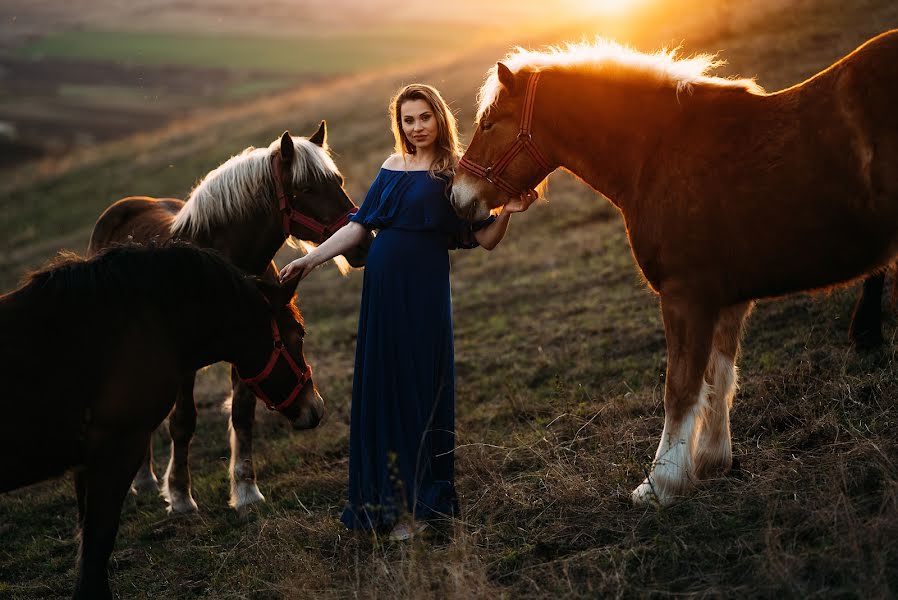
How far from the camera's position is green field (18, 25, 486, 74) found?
4769cm

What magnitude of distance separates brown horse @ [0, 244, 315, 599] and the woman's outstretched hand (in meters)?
0.27

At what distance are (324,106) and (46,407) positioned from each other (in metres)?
21.9

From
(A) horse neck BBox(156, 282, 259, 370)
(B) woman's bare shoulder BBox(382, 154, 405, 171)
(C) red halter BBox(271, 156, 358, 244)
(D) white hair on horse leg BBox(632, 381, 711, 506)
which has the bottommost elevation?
(D) white hair on horse leg BBox(632, 381, 711, 506)

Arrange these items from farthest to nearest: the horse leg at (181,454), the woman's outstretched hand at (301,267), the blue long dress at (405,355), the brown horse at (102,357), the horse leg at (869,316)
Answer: the horse leg at (181,454) → the horse leg at (869,316) → the woman's outstretched hand at (301,267) → the blue long dress at (405,355) → the brown horse at (102,357)

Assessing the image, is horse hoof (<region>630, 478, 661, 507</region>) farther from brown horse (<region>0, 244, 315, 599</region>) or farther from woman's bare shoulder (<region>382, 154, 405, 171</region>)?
brown horse (<region>0, 244, 315, 599</region>)

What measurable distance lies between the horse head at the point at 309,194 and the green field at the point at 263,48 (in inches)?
1629

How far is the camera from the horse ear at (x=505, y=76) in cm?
383

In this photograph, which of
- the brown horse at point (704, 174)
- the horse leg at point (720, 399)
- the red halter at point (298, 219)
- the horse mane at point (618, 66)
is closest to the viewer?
the brown horse at point (704, 174)

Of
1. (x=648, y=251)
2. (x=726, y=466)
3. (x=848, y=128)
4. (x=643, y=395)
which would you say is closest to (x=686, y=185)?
(x=648, y=251)

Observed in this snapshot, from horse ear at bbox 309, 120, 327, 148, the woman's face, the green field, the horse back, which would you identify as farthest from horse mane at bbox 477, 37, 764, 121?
the green field

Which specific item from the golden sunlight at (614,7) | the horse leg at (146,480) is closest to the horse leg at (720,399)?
the horse leg at (146,480)

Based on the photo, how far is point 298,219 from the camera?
17.6 ft

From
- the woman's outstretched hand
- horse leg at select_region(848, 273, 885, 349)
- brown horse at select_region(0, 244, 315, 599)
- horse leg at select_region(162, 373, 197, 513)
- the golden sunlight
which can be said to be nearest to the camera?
brown horse at select_region(0, 244, 315, 599)

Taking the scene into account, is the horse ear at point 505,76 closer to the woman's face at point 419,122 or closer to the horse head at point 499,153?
the horse head at point 499,153
